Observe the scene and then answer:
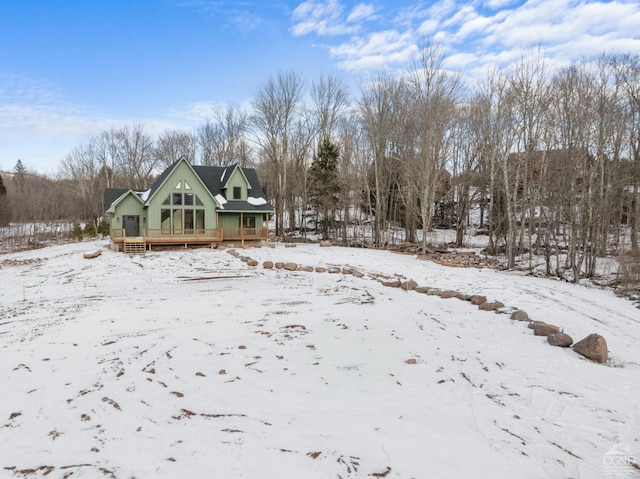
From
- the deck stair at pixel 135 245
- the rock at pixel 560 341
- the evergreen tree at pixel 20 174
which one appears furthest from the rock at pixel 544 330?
the evergreen tree at pixel 20 174

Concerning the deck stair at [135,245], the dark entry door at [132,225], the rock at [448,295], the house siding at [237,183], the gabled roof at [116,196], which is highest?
the house siding at [237,183]

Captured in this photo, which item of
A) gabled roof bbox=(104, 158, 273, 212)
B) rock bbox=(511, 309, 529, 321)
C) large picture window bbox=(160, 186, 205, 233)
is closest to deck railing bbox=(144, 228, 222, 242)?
large picture window bbox=(160, 186, 205, 233)

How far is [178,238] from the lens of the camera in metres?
21.3

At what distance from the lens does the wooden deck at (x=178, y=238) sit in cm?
2030

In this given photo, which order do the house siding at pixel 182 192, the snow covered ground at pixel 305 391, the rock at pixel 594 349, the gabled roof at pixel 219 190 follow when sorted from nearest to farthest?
the snow covered ground at pixel 305 391 → the rock at pixel 594 349 → the house siding at pixel 182 192 → the gabled roof at pixel 219 190

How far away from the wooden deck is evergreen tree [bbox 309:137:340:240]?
6.79 meters

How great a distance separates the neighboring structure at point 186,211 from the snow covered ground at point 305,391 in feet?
39.7

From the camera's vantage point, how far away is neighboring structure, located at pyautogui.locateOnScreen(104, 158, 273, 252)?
69.4 ft

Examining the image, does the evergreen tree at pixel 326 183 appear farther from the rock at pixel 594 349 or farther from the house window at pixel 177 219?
the rock at pixel 594 349

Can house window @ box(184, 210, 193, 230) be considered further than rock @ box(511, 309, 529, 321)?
Yes

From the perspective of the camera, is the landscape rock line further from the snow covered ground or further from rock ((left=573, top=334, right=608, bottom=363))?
the snow covered ground

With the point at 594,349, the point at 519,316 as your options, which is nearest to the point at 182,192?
the point at 519,316

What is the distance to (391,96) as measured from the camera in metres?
26.0

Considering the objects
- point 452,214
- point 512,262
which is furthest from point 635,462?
point 452,214
